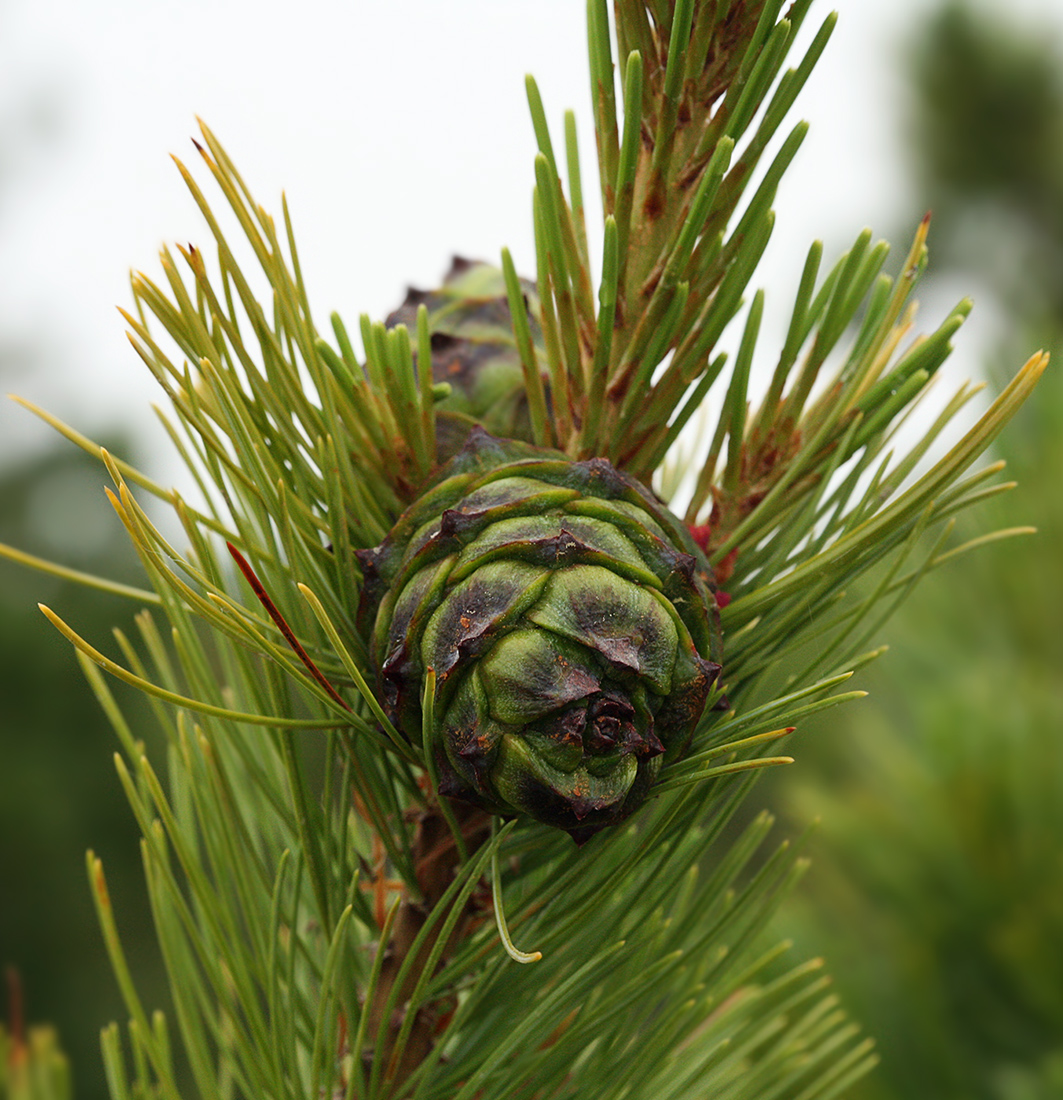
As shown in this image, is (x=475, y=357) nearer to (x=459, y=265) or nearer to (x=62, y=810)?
(x=459, y=265)

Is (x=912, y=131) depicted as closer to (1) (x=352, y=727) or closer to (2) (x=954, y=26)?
(2) (x=954, y=26)

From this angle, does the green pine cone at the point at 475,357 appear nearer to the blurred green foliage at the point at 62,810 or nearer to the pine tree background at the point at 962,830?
the pine tree background at the point at 962,830

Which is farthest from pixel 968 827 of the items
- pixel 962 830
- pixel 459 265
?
pixel 459 265

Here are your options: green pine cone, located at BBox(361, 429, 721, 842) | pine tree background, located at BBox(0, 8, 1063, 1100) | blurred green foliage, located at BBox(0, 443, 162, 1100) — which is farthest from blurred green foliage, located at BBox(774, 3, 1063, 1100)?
blurred green foliage, located at BBox(0, 443, 162, 1100)

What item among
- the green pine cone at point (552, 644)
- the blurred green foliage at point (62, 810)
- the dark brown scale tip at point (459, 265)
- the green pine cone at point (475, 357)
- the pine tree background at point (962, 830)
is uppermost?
the dark brown scale tip at point (459, 265)

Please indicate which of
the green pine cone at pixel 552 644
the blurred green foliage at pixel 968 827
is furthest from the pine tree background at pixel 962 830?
the green pine cone at pixel 552 644
